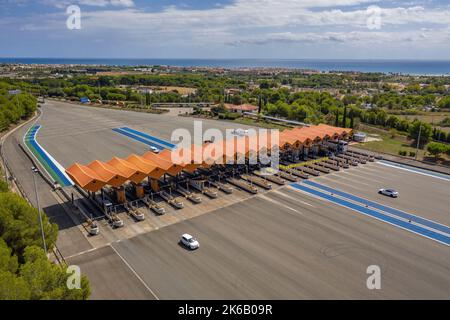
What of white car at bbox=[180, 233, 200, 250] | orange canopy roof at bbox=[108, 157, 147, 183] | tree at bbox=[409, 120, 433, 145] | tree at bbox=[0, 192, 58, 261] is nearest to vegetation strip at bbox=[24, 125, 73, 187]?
orange canopy roof at bbox=[108, 157, 147, 183]

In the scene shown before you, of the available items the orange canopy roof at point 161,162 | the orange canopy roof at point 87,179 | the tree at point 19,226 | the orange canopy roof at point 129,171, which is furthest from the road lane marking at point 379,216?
the tree at point 19,226

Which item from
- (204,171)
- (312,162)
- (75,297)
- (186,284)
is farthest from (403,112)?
(75,297)

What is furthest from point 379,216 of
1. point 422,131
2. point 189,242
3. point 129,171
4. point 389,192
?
point 422,131

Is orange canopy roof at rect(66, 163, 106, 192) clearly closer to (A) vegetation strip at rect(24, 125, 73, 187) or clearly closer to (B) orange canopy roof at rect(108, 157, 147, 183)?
(B) orange canopy roof at rect(108, 157, 147, 183)

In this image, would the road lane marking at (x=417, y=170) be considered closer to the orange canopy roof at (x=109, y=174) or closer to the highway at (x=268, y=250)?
the highway at (x=268, y=250)

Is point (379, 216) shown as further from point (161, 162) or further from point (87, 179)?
point (87, 179)

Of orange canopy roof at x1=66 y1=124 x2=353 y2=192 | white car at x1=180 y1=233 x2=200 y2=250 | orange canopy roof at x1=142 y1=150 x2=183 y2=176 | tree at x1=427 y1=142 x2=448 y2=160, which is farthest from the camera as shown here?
tree at x1=427 y1=142 x2=448 y2=160

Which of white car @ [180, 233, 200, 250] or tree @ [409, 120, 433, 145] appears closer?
white car @ [180, 233, 200, 250]

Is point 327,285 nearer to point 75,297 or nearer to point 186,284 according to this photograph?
point 186,284

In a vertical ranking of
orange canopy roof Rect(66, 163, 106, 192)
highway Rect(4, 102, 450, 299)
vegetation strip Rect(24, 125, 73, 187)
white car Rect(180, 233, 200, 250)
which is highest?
orange canopy roof Rect(66, 163, 106, 192)
